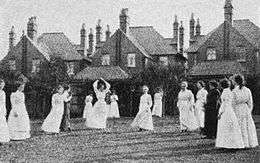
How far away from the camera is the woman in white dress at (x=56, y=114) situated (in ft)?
58.4

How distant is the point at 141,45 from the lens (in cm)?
5116

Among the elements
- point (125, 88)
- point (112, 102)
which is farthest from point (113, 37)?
point (112, 102)

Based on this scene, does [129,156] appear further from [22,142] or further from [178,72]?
[178,72]

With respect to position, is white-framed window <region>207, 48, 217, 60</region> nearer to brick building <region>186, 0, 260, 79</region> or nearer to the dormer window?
brick building <region>186, 0, 260, 79</region>

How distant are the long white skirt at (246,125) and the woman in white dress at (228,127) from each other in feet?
1.38

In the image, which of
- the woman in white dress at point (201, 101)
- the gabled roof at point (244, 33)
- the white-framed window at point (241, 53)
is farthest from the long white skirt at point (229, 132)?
the gabled roof at point (244, 33)

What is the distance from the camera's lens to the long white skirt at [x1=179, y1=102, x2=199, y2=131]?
1830 centimetres

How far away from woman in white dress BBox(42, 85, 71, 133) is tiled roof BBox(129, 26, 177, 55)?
101ft

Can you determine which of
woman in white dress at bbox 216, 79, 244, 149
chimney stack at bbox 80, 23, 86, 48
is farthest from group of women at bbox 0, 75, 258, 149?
chimney stack at bbox 80, 23, 86, 48

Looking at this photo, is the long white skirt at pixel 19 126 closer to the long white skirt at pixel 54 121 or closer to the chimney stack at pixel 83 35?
the long white skirt at pixel 54 121

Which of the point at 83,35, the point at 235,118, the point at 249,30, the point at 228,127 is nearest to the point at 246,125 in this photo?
the point at 235,118

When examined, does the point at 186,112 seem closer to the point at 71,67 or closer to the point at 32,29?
the point at 71,67

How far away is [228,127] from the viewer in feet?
38.8

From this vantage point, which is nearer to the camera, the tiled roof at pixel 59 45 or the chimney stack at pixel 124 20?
the chimney stack at pixel 124 20
